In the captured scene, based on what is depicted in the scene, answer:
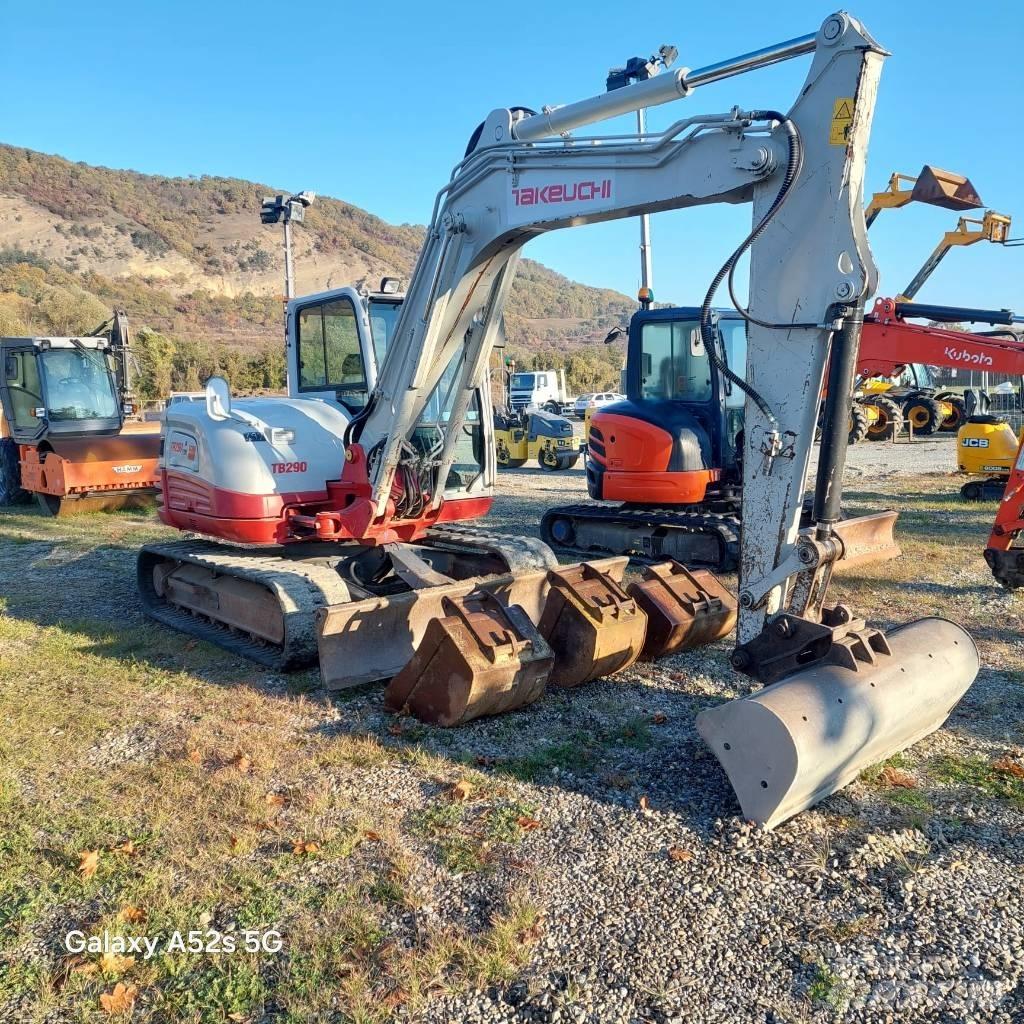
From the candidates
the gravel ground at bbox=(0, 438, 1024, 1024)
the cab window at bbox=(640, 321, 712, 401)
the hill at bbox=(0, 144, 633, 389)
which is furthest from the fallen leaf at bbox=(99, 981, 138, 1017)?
the hill at bbox=(0, 144, 633, 389)

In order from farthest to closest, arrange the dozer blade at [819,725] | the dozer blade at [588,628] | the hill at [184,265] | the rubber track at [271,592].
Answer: the hill at [184,265], the rubber track at [271,592], the dozer blade at [588,628], the dozer blade at [819,725]

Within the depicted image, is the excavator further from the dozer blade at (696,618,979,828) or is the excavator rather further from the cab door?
the dozer blade at (696,618,979,828)

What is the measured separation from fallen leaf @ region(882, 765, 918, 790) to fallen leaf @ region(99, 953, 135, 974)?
342 cm

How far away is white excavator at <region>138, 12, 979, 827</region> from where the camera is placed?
4402 millimetres

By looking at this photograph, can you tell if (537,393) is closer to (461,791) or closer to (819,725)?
(461,791)

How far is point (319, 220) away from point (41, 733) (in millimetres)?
92273

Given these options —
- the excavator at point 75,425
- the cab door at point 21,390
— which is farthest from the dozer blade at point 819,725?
the cab door at point 21,390

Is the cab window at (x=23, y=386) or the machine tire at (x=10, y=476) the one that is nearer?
the cab window at (x=23, y=386)

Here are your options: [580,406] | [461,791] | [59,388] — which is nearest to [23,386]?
[59,388]

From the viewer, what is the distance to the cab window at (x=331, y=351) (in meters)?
7.26

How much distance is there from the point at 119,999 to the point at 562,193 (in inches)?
182

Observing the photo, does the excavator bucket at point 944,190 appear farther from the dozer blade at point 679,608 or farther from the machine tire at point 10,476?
the machine tire at point 10,476

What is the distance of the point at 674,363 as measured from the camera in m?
9.75

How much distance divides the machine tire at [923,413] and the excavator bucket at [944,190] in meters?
12.0
